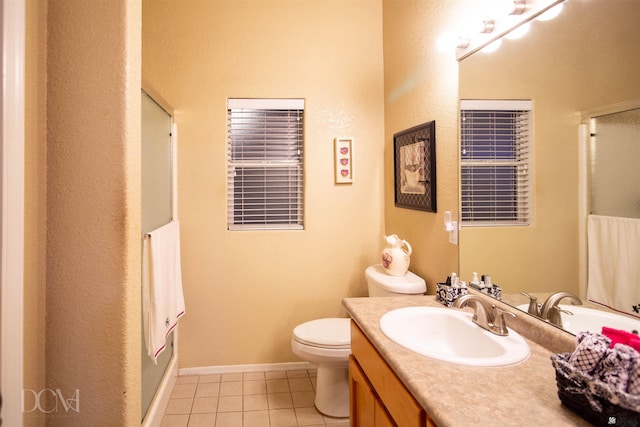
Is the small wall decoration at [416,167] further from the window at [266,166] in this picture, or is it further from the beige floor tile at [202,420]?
the beige floor tile at [202,420]

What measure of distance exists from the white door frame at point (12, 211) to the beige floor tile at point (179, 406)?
1594 millimetres

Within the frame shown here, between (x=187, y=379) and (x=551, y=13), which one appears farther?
(x=187, y=379)

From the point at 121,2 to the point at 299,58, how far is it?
188 cm

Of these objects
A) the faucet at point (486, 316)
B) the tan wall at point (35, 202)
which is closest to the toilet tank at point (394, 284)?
the faucet at point (486, 316)

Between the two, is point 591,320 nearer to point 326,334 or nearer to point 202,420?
point 326,334

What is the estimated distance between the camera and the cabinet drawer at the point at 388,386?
102 centimetres

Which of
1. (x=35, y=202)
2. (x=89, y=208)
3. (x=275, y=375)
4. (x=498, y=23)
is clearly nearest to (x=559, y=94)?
(x=498, y=23)

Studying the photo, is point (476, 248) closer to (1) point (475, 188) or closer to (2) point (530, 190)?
(1) point (475, 188)

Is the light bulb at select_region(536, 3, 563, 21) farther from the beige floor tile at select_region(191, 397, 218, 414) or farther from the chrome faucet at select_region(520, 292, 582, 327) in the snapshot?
the beige floor tile at select_region(191, 397, 218, 414)

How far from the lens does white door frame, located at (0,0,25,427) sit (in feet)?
2.81

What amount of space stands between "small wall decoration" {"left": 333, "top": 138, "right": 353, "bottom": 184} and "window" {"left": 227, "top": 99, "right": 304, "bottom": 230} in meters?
0.29

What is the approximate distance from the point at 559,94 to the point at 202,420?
2416mm

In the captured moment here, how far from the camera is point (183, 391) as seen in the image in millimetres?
2559

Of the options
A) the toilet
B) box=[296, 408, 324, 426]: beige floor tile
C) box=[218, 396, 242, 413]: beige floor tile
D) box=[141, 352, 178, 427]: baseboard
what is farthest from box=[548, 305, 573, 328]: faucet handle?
box=[141, 352, 178, 427]: baseboard
